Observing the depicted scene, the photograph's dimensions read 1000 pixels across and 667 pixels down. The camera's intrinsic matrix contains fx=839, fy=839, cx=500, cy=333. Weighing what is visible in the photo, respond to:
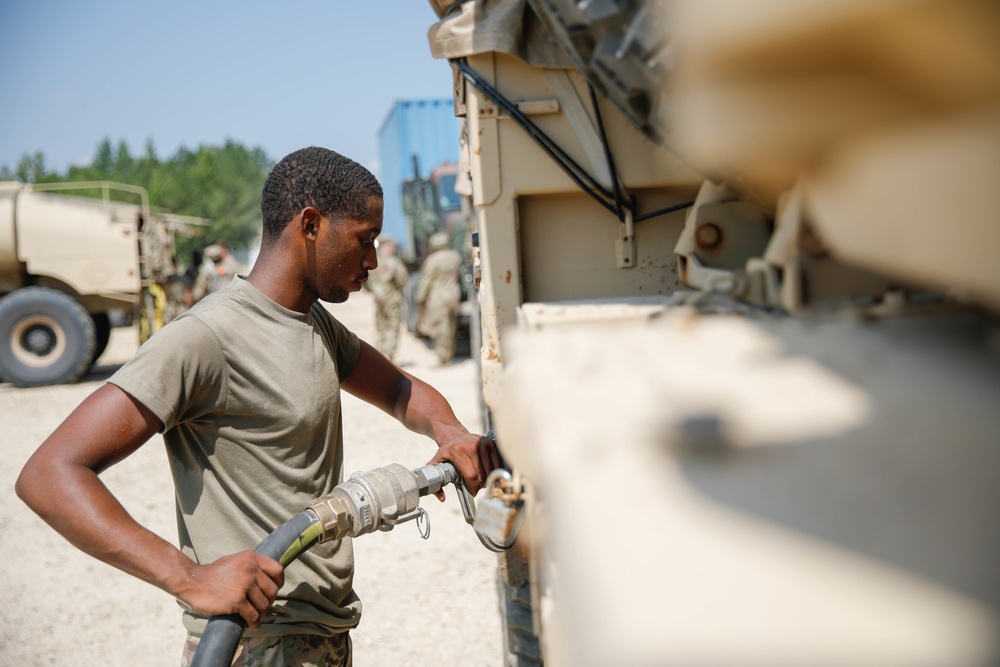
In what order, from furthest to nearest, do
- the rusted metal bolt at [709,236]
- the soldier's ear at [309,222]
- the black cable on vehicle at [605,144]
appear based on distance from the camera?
the black cable on vehicle at [605,144], the soldier's ear at [309,222], the rusted metal bolt at [709,236]

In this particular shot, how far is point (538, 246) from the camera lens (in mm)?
2348

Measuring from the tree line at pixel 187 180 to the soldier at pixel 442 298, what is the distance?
2096 cm

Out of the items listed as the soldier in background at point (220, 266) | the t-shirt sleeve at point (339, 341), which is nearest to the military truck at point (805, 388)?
the t-shirt sleeve at point (339, 341)

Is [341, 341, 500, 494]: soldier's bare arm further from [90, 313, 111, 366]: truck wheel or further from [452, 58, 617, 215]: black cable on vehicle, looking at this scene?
[90, 313, 111, 366]: truck wheel

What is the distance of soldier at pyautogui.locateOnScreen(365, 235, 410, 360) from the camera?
10.4m

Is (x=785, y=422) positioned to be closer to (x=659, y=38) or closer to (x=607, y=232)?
(x=659, y=38)

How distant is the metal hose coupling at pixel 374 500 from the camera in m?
1.77

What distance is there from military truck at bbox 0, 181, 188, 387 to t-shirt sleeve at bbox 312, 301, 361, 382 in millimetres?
8674

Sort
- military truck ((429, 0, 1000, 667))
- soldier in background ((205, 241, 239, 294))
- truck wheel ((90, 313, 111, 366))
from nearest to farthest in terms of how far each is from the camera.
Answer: military truck ((429, 0, 1000, 667))
truck wheel ((90, 313, 111, 366))
soldier in background ((205, 241, 239, 294))

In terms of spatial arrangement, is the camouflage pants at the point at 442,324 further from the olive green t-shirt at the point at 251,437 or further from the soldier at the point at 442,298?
the olive green t-shirt at the point at 251,437

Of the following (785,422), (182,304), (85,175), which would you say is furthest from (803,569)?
(85,175)

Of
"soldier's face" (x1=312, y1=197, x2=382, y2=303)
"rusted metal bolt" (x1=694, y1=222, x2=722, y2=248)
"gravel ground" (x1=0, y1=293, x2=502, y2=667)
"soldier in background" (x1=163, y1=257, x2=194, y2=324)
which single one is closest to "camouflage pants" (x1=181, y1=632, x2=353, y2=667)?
"soldier's face" (x1=312, y1=197, x2=382, y2=303)

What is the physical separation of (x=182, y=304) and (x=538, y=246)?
12.1 metres

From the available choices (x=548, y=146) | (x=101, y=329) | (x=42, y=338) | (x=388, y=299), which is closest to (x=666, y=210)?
(x=548, y=146)
